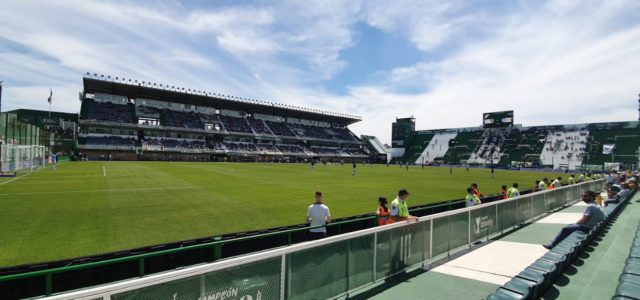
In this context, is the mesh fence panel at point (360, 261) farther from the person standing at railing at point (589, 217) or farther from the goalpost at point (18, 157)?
the goalpost at point (18, 157)

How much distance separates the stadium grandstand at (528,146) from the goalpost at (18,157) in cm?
6789

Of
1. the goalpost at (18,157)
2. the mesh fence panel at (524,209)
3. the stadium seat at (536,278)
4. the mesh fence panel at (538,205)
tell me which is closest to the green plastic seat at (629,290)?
the stadium seat at (536,278)

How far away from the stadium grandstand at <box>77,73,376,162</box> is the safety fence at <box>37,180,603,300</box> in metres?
67.5

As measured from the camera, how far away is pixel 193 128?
74875 mm

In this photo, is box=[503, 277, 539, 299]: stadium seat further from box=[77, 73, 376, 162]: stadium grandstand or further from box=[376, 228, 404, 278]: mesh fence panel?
box=[77, 73, 376, 162]: stadium grandstand

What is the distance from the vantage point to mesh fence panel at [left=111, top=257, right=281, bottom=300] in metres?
3.20

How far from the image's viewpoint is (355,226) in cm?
845

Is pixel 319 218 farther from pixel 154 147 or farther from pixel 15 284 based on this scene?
pixel 154 147

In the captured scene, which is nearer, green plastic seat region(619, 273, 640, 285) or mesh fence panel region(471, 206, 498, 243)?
green plastic seat region(619, 273, 640, 285)

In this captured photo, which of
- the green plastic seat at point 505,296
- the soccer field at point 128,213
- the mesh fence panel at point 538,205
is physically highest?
the green plastic seat at point 505,296

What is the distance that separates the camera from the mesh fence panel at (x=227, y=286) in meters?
3.20

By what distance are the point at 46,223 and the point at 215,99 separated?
70949mm

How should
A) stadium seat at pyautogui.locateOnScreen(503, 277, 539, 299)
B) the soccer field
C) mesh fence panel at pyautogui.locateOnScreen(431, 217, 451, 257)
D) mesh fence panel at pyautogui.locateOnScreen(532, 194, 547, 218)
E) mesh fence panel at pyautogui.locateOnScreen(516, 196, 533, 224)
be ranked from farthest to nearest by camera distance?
mesh fence panel at pyautogui.locateOnScreen(532, 194, 547, 218) < mesh fence panel at pyautogui.locateOnScreen(516, 196, 533, 224) < the soccer field < mesh fence panel at pyautogui.locateOnScreen(431, 217, 451, 257) < stadium seat at pyautogui.locateOnScreen(503, 277, 539, 299)

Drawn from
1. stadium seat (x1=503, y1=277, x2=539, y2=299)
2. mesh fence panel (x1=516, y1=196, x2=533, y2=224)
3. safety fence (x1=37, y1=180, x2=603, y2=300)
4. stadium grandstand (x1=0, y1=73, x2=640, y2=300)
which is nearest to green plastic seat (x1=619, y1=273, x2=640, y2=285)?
stadium grandstand (x1=0, y1=73, x2=640, y2=300)
